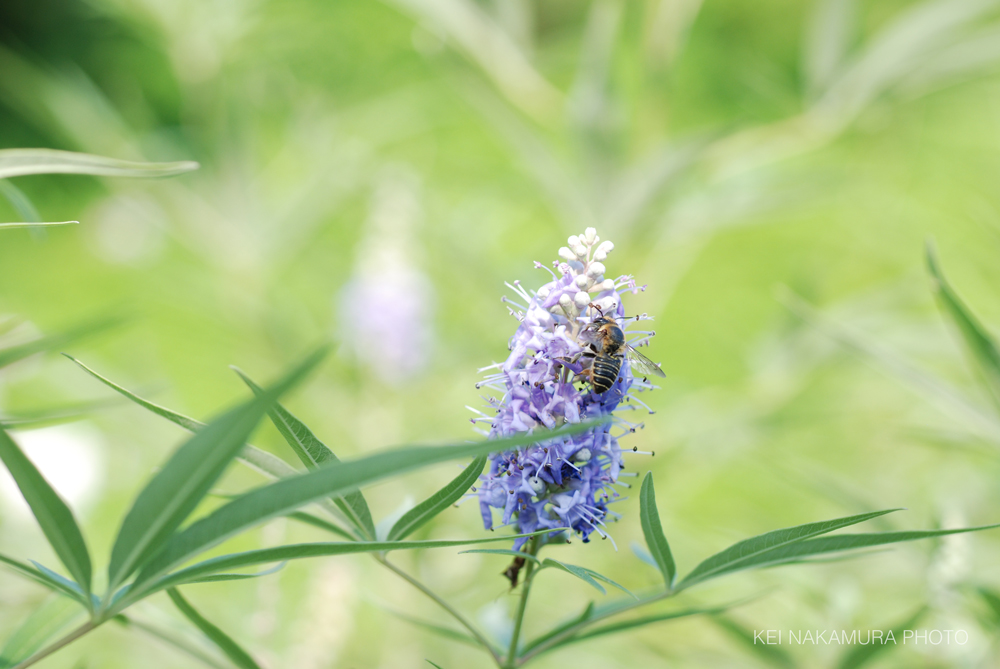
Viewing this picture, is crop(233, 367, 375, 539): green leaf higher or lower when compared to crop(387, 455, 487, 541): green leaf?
lower

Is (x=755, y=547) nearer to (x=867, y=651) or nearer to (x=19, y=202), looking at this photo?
(x=867, y=651)

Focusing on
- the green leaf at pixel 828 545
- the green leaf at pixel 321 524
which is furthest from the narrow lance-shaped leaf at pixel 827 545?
the green leaf at pixel 321 524

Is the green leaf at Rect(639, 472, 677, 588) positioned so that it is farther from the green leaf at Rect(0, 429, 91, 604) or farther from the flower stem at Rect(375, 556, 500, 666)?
the green leaf at Rect(0, 429, 91, 604)

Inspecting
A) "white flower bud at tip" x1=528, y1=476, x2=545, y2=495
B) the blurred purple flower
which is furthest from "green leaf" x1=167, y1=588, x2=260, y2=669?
the blurred purple flower

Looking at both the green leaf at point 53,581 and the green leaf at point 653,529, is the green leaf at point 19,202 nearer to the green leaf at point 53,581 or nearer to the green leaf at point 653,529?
the green leaf at point 53,581

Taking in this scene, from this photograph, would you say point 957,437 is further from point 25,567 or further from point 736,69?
point 25,567

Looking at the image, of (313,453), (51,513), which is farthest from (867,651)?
(51,513)
